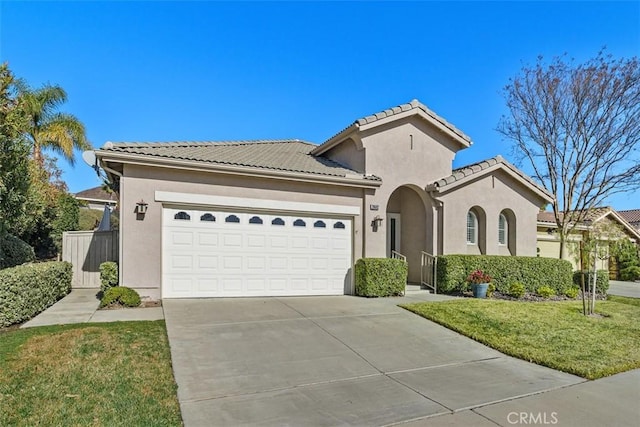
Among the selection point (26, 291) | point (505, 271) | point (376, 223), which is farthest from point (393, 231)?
point (26, 291)

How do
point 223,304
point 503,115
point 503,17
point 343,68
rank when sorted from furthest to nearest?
point 503,115
point 343,68
point 503,17
point 223,304

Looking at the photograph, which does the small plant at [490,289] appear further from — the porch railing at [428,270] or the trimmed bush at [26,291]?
the trimmed bush at [26,291]

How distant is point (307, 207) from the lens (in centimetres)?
1149

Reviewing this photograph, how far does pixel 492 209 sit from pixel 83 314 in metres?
13.3

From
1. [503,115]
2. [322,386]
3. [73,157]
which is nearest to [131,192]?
[322,386]

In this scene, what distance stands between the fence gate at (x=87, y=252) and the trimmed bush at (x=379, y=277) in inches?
319

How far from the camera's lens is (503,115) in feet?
60.6

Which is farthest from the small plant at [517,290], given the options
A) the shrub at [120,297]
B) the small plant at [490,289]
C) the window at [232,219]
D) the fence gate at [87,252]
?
the fence gate at [87,252]

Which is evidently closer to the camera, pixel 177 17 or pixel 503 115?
pixel 177 17

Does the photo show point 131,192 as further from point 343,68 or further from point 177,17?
point 343,68

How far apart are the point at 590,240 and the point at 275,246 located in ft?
29.0

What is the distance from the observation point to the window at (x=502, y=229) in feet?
49.5

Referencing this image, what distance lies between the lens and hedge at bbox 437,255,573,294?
500 inches

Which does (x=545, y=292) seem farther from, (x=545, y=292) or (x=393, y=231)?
(x=393, y=231)
